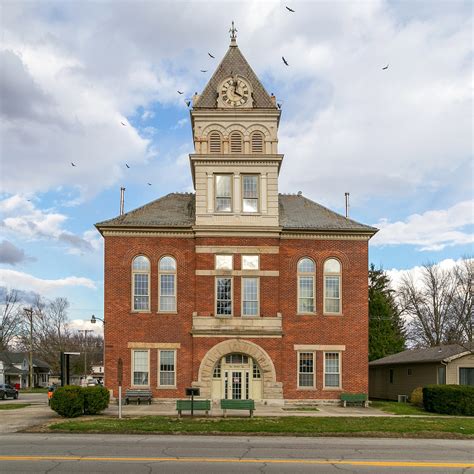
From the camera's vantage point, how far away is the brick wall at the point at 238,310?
109 ft

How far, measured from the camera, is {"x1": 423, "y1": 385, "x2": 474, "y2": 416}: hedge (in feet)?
99.8

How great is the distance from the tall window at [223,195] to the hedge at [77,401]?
11.9 meters

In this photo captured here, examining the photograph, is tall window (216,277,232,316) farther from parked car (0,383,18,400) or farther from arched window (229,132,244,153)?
parked car (0,383,18,400)

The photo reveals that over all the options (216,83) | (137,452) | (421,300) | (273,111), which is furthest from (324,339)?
(421,300)

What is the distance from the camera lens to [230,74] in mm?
36031

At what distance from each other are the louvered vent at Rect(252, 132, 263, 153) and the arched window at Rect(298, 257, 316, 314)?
6526 mm

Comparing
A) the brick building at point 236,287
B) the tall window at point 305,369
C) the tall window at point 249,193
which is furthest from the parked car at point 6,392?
the tall window at point 249,193

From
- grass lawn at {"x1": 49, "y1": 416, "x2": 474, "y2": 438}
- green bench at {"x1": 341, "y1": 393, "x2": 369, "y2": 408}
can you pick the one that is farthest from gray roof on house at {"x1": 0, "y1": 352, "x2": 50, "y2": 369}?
grass lawn at {"x1": 49, "y1": 416, "x2": 474, "y2": 438}

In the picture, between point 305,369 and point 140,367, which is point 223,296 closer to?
point 140,367

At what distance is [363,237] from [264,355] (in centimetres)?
843

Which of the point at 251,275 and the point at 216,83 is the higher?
the point at 216,83

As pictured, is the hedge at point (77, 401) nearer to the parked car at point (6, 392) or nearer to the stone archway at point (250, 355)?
the stone archway at point (250, 355)

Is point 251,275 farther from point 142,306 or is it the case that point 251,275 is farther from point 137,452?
point 137,452

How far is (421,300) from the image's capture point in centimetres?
6619
